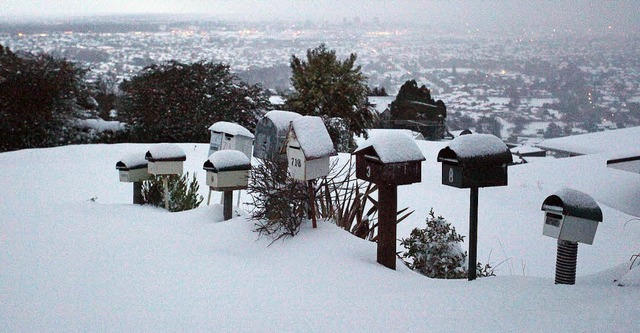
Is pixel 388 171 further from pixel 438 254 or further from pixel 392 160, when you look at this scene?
pixel 438 254

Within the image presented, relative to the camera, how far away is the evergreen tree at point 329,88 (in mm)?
15531

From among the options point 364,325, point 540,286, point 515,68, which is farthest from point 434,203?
point 515,68

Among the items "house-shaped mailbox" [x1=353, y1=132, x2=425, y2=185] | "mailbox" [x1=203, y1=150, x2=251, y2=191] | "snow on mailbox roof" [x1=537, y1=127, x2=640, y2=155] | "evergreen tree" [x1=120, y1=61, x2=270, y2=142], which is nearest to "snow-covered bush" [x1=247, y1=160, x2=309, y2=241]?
"mailbox" [x1=203, y1=150, x2=251, y2=191]

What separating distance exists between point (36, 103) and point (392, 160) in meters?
14.7

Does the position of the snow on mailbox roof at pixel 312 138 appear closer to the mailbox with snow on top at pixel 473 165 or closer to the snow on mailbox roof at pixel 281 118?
the snow on mailbox roof at pixel 281 118

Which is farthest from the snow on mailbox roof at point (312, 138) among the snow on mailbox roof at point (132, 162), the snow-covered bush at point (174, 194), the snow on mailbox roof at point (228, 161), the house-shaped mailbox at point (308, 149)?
the snow on mailbox roof at point (132, 162)

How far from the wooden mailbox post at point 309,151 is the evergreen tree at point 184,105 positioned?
12110 millimetres

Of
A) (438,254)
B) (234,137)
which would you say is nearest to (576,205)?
(438,254)

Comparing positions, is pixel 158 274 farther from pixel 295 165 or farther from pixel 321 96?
pixel 321 96

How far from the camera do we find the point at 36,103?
1625cm

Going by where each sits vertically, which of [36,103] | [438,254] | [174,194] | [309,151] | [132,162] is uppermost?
[36,103]

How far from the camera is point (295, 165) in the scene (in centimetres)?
480

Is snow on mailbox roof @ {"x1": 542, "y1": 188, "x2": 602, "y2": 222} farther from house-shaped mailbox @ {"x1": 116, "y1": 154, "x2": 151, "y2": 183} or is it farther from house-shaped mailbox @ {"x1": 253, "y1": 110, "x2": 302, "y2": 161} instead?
house-shaped mailbox @ {"x1": 116, "y1": 154, "x2": 151, "y2": 183}

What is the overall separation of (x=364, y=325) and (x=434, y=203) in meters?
5.94
